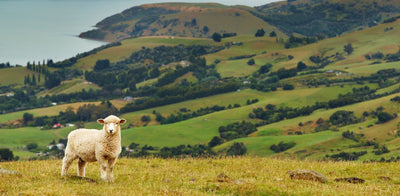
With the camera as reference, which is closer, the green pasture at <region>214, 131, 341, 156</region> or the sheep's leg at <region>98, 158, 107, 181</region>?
the sheep's leg at <region>98, 158, 107, 181</region>

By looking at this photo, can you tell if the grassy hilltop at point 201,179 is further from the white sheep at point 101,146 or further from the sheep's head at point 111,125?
the sheep's head at point 111,125

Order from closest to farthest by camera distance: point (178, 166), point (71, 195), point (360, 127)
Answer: point (71, 195), point (178, 166), point (360, 127)

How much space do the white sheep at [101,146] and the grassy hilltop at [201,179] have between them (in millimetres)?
625

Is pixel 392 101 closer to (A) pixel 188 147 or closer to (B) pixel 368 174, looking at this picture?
(A) pixel 188 147

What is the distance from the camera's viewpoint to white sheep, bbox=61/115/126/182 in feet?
61.7

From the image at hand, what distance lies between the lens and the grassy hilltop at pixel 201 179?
16.9m

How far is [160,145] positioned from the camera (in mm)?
170750

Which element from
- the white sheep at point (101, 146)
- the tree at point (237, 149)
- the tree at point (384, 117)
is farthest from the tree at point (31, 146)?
the white sheep at point (101, 146)

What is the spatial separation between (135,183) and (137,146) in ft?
489

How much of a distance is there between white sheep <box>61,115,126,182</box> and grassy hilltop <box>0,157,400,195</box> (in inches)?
24.6

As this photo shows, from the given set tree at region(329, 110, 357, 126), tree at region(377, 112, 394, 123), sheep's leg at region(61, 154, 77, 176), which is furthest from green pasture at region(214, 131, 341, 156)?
sheep's leg at region(61, 154, 77, 176)

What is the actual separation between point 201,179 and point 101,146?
4.10 meters

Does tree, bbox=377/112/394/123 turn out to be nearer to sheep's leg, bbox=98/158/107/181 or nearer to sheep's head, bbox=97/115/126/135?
sheep's head, bbox=97/115/126/135

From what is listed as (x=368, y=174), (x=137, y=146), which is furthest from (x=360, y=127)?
(x=368, y=174)
